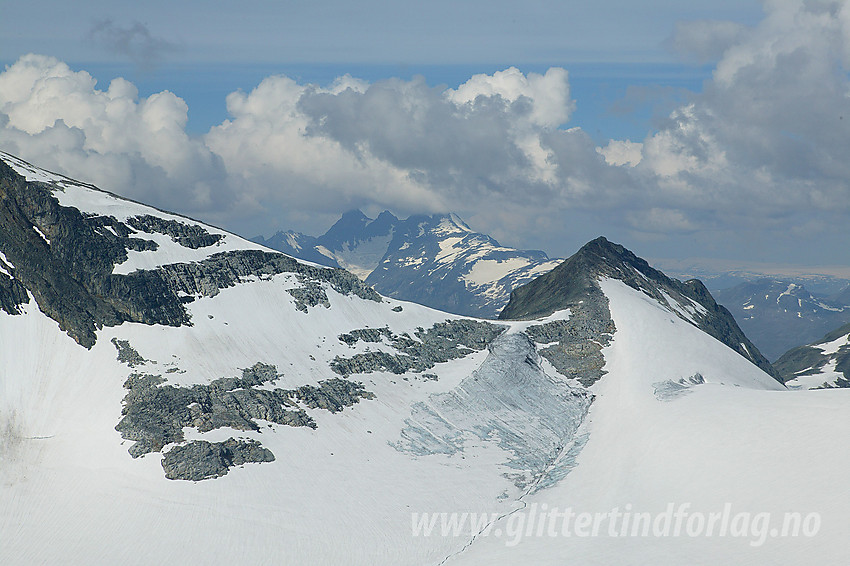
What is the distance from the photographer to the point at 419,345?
13750 centimetres

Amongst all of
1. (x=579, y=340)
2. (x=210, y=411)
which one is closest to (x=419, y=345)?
(x=579, y=340)

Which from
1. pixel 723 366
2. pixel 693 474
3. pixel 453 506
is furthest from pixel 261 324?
pixel 723 366

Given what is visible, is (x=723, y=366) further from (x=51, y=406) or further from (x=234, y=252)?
(x=51, y=406)

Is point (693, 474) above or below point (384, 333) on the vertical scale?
below

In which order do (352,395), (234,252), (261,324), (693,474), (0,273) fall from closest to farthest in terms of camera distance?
1. (693,474)
2. (0,273)
3. (352,395)
4. (261,324)
5. (234,252)

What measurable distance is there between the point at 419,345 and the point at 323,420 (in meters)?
37.5

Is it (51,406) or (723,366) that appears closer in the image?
(51,406)

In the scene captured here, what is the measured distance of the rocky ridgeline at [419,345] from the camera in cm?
12456

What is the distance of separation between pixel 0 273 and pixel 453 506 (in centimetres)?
8520

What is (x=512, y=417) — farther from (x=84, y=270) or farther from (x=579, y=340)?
(x=84, y=270)

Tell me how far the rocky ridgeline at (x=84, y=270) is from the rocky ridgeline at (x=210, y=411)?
33.9ft

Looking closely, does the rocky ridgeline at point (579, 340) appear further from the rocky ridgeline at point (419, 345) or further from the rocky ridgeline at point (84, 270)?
the rocky ridgeline at point (84, 270)

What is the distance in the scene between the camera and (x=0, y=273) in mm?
103938

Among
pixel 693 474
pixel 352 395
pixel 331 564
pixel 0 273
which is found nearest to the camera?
pixel 331 564
